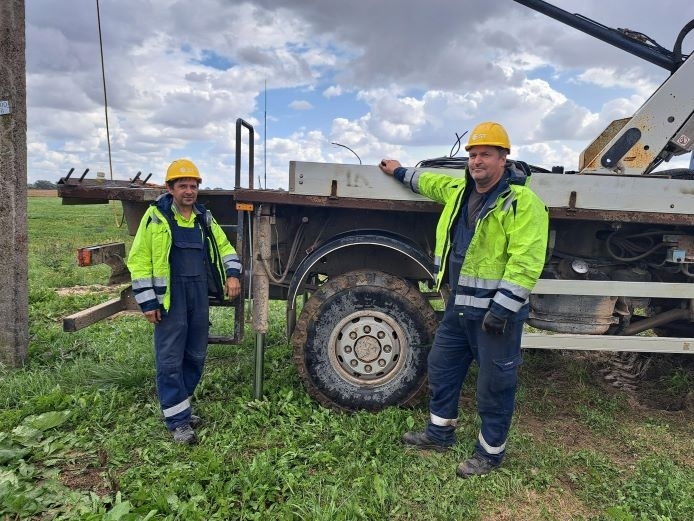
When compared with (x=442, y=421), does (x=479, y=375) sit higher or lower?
higher

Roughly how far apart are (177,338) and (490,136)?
2.32 meters

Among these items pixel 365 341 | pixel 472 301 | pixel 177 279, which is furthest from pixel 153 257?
pixel 472 301

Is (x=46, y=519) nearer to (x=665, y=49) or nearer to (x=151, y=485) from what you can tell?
(x=151, y=485)

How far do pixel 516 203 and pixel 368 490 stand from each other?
1774mm

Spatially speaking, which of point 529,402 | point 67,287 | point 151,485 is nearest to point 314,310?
point 151,485

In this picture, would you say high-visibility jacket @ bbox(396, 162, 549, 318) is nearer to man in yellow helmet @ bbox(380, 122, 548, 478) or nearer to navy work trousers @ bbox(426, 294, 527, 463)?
man in yellow helmet @ bbox(380, 122, 548, 478)

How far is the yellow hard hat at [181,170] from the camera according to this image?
329 centimetres

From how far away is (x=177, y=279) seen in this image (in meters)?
3.35

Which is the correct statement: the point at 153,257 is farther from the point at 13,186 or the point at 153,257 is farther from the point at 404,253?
the point at 13,186

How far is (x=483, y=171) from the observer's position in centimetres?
294

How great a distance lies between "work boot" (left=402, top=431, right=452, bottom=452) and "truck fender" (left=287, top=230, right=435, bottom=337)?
1104mm

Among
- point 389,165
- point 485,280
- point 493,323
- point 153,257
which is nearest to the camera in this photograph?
point 493,323

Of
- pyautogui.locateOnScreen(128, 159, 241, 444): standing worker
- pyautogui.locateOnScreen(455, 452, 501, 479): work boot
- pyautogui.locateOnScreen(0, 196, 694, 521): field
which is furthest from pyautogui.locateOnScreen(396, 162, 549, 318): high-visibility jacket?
pyautogui.locateOnScreen(128, 159, 241, 444): standing worker

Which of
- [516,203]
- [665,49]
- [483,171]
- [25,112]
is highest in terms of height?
[665,49]
